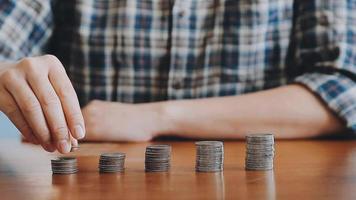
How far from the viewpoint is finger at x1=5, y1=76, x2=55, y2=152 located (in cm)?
99

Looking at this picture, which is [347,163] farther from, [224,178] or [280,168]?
[224,178]

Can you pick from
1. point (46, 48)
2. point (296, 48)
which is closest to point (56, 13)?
point (46, 48)

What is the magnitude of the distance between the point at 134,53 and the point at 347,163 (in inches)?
35.0

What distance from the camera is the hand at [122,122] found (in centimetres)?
147

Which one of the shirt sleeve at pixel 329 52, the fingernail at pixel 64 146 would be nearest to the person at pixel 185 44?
the shirt sleeve at pixel 329 52

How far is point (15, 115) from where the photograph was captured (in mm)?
1058

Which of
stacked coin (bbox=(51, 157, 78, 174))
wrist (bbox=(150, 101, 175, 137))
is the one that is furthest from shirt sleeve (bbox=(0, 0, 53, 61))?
stacked coin (bbox=(51, 157, 78, 174))

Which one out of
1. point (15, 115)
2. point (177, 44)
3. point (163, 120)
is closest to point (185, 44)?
point (177, 44)

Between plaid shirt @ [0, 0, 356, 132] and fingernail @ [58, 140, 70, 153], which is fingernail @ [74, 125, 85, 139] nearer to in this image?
fingernail @ [58, 140, 70, 153]

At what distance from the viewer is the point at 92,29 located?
1.77 m

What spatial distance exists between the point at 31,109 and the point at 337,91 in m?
0.82

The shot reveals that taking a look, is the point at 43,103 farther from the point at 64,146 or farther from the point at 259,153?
the point at 259,153

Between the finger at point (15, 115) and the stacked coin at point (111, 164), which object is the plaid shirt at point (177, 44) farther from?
the stacked coin at point (111, 164)

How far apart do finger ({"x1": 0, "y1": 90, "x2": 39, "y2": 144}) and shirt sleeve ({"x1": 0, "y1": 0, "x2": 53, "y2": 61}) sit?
593 mm
